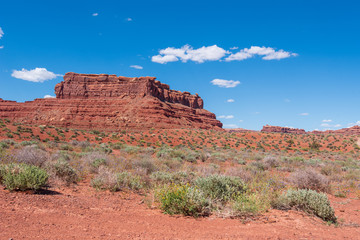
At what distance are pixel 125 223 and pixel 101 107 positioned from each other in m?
69.9

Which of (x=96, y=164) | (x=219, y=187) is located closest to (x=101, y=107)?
(x=96, y=164)

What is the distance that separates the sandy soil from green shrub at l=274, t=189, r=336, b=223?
0.22 m

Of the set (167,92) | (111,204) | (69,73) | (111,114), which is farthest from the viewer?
(167,92)

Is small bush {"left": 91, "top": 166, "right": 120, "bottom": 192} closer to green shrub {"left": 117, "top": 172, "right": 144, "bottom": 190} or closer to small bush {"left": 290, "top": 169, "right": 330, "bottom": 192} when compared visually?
green shrub {"left": 117, "top": 172, "right": 144, "bottom": 190}

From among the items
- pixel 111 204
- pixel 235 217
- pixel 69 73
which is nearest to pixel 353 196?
pixel 235 217

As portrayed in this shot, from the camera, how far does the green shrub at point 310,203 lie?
505 centimetres

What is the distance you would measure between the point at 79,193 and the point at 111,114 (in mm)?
62400

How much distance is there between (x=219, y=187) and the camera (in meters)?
6.03

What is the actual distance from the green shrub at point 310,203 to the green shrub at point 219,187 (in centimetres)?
103

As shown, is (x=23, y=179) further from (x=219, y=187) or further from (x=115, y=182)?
(x=219, y=187)

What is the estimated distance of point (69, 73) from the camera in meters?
81.1

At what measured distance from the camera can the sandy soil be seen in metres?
3.70

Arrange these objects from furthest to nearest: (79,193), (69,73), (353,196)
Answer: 1. (69,73)
2. (353,196)
3. (79,193)

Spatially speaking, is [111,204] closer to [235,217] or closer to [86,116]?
[235,217]
